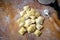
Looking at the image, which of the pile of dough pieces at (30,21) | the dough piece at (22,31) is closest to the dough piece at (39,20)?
the pile of dough pieces at (30,21)

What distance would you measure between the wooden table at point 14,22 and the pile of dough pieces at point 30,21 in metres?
0.03

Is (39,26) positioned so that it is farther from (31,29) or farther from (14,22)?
(14,22)

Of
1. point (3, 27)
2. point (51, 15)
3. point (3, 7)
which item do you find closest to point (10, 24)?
point (3, 27)

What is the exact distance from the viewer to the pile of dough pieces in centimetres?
108

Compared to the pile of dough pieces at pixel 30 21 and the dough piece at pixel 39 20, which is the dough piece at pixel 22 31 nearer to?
the pile of dough pieces at pixel 30 21

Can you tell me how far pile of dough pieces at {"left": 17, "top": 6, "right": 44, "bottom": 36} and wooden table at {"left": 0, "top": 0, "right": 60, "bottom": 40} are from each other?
0.09ft

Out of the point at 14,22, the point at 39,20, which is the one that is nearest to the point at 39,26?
the point at 39,20

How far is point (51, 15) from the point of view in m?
1.14

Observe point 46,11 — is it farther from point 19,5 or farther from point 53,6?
point 19,5

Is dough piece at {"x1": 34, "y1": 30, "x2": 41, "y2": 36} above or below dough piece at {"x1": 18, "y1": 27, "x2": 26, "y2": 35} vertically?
below

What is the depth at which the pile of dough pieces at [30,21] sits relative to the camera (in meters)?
1.08

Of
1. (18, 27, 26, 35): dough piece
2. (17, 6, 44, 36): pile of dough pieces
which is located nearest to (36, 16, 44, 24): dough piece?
(17, 6, 44, 36): pile of dough pieces

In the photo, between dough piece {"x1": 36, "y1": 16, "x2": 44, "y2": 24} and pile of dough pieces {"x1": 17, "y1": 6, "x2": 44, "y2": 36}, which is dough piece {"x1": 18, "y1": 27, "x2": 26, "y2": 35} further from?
dough piece {"x1": 36, "y1": 16, "x2": 44, "y2": 24}

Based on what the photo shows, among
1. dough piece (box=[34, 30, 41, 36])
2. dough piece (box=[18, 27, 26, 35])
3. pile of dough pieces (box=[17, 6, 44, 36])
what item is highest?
pile of dough pieces (box=[17, 6, 44, 36])
